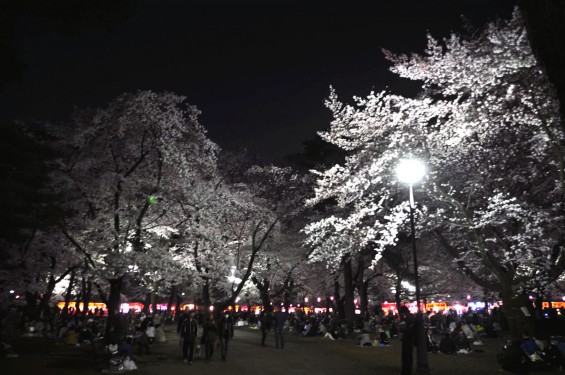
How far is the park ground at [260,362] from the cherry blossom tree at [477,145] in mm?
3065

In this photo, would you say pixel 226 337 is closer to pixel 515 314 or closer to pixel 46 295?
pixel 515 314

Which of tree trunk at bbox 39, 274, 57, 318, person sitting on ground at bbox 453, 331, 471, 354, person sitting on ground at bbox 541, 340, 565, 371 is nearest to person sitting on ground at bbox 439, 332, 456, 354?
person sitting on ground at bbox 453, 331, 471, 354

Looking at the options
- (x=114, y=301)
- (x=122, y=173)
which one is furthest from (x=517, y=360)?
(x=122, y=173)

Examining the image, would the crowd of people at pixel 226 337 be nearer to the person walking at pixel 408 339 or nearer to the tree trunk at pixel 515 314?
the person walking at pixel 408 339

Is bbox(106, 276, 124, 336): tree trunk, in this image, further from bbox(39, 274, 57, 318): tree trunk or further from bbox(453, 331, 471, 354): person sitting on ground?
bbox(453, 331, 471, 354): person sitting on ground

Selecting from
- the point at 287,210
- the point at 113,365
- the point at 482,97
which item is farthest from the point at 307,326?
the point at 482,97

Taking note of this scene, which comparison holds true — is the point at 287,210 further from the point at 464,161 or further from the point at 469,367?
the point at 469,367

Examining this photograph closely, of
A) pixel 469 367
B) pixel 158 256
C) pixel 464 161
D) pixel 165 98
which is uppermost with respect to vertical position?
pixel 165 98

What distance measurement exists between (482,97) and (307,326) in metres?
20.5

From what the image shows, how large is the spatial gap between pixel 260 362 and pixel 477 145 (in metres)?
10.5

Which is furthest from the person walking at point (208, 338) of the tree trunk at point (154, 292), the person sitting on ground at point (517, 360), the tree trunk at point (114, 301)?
the tree trunk at point (154, 292)

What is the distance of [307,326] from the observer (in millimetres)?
27797

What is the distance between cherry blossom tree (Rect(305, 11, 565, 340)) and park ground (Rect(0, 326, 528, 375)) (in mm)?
3065

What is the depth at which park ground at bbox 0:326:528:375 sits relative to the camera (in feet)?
38.9
